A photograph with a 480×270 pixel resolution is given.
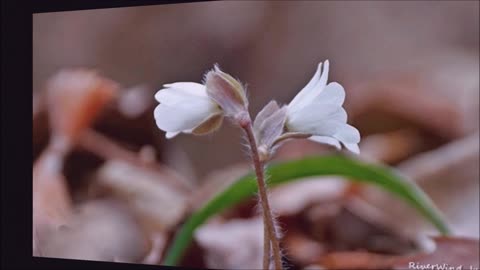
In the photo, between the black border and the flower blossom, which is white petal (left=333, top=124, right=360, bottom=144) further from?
the black border

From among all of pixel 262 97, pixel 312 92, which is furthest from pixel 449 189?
→ pixel 312 92

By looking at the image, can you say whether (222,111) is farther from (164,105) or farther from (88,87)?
(88,87)

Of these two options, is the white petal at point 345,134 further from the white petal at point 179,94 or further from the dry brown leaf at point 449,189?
the dry brown leaf at point 449,189

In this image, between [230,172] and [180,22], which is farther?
[180,22]

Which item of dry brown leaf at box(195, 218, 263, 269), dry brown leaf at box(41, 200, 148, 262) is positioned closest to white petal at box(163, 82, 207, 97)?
dry brown leaf at box(195, 218, 263, 269)

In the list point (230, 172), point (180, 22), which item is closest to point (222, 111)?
point (230, 172)
